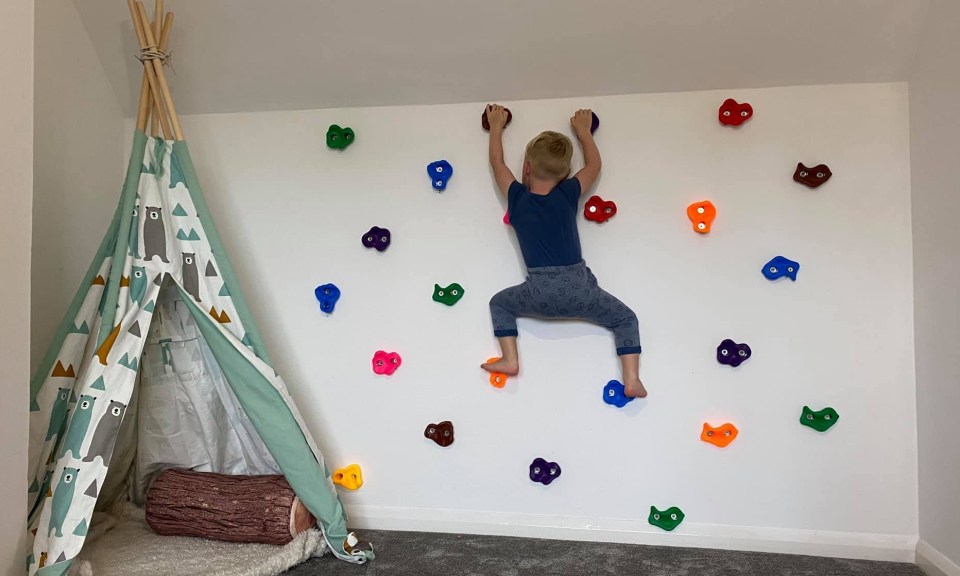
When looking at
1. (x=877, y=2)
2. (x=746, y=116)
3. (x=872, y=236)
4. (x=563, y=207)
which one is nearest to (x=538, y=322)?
(x=563, y=207)

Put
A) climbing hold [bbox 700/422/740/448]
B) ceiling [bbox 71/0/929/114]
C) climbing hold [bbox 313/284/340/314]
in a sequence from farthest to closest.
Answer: climbing hold [bbox 313/284/340/314] → climbing hold [bbox 700/422/740/448] → ceiling [bbox 71/0/929/114]

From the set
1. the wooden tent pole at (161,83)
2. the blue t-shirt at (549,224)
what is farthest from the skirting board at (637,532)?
the wooden tent pole at (161,83)

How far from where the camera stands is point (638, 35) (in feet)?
7.10

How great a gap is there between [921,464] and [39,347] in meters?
2.80

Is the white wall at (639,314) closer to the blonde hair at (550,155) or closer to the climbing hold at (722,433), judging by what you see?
the climbing hold at (722,433)

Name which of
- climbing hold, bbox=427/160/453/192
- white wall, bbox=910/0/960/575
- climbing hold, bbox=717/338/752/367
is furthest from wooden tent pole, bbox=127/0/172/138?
white wall, bbox=910/0/960/575

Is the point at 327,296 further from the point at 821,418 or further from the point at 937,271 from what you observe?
the point at 937,271

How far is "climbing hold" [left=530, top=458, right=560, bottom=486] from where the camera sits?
2.28 metres

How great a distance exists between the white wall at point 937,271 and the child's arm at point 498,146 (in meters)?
1.25

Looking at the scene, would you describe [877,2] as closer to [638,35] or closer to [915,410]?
[638,35]

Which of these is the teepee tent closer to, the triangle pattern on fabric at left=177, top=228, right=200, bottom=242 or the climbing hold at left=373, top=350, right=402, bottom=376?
the triangle pattern on fabric at left=177, top=228, right=200, bottom=242

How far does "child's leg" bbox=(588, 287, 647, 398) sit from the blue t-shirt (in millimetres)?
162

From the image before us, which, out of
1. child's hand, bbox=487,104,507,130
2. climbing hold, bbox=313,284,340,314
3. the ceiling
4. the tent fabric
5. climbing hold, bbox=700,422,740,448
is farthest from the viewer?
climbing hold, bbox=313,284,340,314

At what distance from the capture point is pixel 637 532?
7.34 feet
